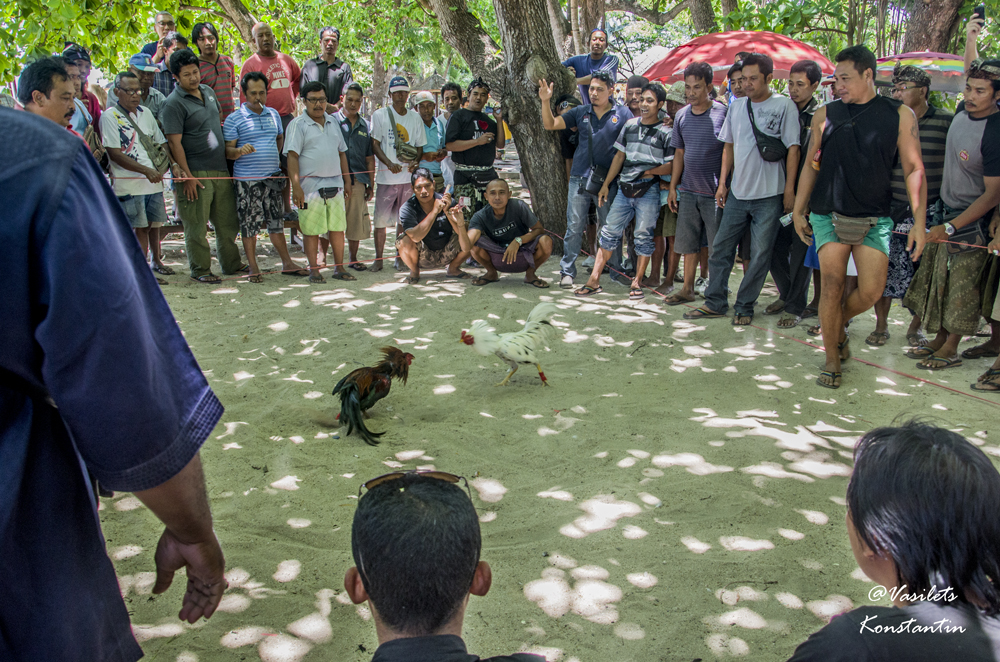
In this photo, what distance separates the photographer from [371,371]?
448cm

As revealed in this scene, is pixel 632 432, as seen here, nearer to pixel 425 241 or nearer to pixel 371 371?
pixel 371 371

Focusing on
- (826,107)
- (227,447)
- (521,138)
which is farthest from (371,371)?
(521,138)

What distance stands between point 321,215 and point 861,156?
518cm

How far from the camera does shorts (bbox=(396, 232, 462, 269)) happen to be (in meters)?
8.46

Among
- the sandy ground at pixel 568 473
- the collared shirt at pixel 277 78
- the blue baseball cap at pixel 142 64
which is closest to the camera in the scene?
the sandy ground at pixel 568 473

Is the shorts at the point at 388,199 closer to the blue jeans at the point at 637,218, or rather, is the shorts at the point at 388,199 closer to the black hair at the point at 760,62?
the blue jeans at the point at 637,218

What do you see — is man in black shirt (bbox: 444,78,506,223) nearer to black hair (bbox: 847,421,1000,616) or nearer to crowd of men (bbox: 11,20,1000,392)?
crowd of men (bbox: 11,20,1000,392)

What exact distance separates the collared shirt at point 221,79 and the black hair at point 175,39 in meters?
0.24

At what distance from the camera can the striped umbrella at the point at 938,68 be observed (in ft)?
24.0

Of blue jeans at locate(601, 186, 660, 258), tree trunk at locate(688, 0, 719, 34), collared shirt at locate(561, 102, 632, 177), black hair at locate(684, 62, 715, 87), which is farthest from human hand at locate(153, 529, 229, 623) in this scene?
tree trunk at locate(688, 0, 719, 34)

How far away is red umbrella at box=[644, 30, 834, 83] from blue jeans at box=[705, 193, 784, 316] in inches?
104

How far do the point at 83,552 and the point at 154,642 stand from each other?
1.71m

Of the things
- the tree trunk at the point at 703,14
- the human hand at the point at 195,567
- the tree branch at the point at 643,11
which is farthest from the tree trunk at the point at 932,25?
the human hand at the point at 195,567

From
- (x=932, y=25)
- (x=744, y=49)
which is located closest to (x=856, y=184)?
(x=744, y=49)
